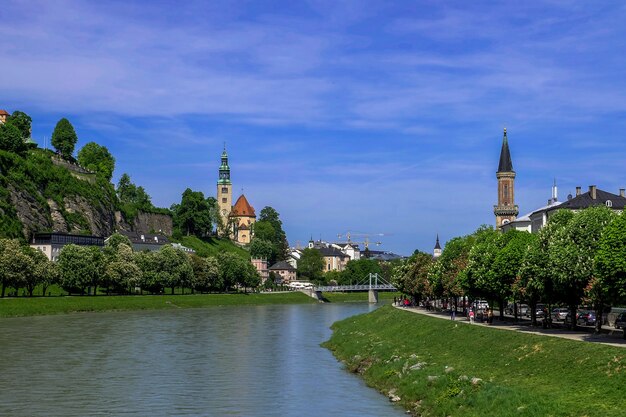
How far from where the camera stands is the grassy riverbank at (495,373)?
31.0 meters

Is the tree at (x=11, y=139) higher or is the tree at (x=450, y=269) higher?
the tree at (x=11, y=139)

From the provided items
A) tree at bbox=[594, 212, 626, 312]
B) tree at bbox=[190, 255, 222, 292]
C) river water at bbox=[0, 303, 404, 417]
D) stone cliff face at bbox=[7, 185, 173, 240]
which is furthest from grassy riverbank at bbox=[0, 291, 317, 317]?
tree at bbox=[594, 212, 626, 312]

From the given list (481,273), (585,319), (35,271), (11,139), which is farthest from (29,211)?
(585,319)

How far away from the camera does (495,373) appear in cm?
4038

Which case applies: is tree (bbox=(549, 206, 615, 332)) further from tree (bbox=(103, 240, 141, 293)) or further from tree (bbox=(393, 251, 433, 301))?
tree (bbox=(103, 240, 141, 293))

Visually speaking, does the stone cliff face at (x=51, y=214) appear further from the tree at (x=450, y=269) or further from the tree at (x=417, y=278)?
the tree at (x=450, y=269)

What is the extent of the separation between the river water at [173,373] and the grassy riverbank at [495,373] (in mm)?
1938

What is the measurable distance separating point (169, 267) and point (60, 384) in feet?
360

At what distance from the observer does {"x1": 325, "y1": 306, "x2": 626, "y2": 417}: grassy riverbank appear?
30953mm

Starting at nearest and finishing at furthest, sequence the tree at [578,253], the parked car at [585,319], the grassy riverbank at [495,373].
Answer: the grassy riverbank at [495,373], the tree at [578,253], the parked car at [585,319]

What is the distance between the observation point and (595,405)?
29188 mm

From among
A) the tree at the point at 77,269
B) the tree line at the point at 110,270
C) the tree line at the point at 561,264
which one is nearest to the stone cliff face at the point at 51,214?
the tree line at the point at 110,270

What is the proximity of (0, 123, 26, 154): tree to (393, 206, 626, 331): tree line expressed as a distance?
13608 centimetres

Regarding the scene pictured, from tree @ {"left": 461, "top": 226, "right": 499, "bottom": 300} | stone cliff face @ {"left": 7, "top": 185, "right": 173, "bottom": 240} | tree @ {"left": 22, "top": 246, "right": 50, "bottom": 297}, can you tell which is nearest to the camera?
tree @ {"left": 461, "top": 226, "right": 499, "bottom": 300}
